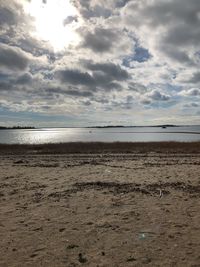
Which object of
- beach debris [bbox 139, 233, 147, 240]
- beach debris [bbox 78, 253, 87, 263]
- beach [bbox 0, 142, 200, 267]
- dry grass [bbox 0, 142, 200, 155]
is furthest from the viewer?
dry grass [bbox 0, 142, 200, 155]

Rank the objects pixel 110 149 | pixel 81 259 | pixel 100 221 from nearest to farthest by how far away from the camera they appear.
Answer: pixel 81 259 → pixel 100 221 → pixel 110 149

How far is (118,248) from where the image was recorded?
7.79 metres

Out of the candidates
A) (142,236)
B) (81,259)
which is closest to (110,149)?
(142,236)

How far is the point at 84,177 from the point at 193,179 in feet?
20.6

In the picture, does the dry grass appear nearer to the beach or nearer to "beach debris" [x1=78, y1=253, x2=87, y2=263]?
the beach

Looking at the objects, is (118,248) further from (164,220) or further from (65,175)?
(65,175)

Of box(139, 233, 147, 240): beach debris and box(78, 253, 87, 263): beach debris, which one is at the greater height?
box(139, 233, 147, 240): beach debris

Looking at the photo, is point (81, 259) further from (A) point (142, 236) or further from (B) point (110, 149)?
(B) point (110, 149)

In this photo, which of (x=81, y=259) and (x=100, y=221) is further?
(x=100, y=221)

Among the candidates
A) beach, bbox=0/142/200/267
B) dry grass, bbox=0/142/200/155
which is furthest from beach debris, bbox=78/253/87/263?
dry grass, bbox=0/142/200/155

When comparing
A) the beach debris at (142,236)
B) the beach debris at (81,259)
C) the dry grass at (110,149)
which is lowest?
the beach debris at (81,259)

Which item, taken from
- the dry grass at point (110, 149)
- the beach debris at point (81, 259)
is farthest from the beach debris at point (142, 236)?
the dry grass at point (110, 149)

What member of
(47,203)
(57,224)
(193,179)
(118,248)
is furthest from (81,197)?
(193,179)

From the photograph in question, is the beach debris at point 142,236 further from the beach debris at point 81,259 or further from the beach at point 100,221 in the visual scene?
the beach debris at point 81,259
